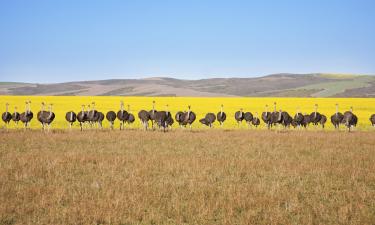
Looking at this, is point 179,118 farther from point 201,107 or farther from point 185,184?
point 185,184

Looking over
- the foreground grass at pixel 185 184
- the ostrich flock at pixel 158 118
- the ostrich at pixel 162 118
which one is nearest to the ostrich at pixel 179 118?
the ostrich flock at pixel 158 118

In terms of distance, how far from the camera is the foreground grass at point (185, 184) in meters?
8.91

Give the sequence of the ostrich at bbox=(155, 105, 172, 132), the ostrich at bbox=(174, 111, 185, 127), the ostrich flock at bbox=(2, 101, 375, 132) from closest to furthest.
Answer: the ostrich at bbox=(155, 105, 172, 132)
the ostrich flock at bbox=(2, 101, 375, 132)
the ostrich at bbox=(174, 111, 185, 127)

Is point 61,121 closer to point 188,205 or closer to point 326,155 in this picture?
point 326,155

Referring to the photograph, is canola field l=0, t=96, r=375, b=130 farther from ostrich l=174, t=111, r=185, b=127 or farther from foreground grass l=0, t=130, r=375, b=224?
foreground grass l=0, t=130, r=375, b=224

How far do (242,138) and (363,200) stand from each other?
561 inches

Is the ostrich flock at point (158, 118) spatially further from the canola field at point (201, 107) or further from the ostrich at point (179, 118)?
the canola field at point (201, 107)

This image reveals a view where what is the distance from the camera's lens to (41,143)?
21250 millimetres

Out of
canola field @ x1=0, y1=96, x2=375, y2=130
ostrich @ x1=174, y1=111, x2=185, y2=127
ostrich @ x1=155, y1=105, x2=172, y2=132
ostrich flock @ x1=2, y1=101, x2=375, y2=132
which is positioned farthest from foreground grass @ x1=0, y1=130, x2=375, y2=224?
canola field @ x1=0, y1=96, x2=375, y2=130

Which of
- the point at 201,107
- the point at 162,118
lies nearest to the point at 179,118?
the point at 162,118

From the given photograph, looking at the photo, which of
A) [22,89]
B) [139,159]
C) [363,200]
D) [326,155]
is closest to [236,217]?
[363,200]

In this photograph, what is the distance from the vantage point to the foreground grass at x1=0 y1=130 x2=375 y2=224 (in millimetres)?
8914

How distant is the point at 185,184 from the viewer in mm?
11828

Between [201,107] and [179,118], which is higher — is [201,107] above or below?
above
